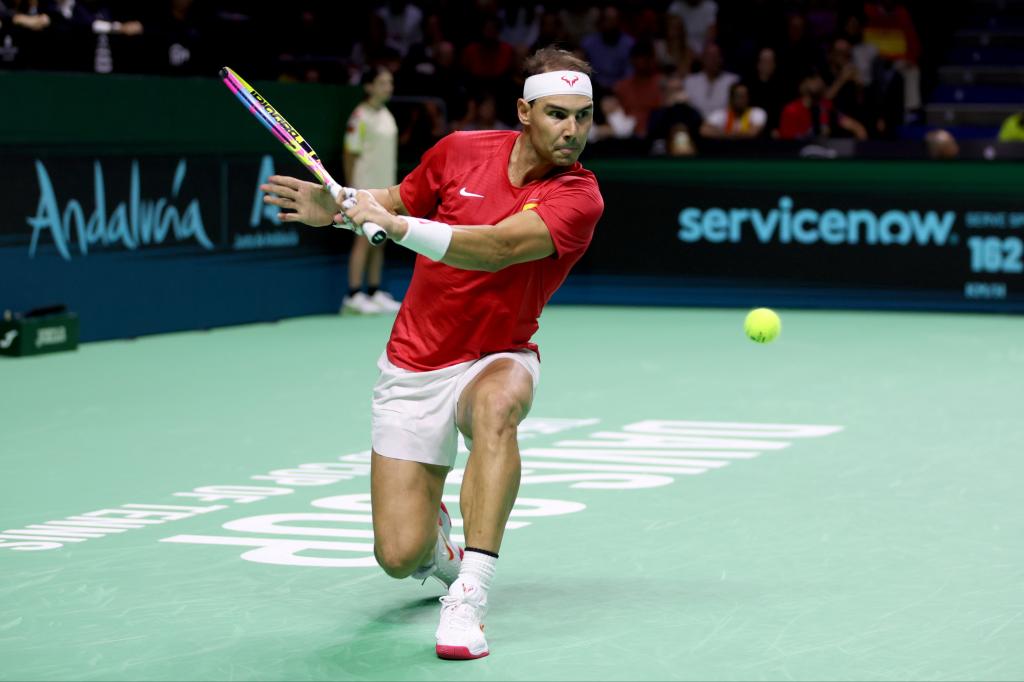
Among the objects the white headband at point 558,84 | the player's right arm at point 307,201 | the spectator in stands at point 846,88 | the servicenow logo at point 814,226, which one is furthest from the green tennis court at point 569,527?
the spectator in stands at point 846,88

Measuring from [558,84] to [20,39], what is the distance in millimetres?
9473

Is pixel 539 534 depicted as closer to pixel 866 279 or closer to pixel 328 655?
pixel 328 655

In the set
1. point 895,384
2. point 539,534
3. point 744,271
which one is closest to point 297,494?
point 539,534

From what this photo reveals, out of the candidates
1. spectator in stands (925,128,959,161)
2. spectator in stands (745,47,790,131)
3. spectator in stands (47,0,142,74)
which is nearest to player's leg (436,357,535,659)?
spectator in stands (47,0,142,74)

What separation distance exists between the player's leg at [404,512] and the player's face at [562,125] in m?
1.13

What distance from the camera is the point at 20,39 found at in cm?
1420

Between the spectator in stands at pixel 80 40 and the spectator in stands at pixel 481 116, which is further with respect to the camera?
the spectator in stands at pixel 481 116

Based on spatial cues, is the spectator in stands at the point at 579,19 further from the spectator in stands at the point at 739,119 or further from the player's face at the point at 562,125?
the player's face at the point at 562,125

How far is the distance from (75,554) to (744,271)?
12.1 meters

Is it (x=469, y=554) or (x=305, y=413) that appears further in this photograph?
(x=305, y=413)

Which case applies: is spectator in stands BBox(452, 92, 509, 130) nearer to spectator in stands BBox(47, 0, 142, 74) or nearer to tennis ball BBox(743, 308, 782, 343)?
spectator in stands BBox(47, 0, 142, 74)

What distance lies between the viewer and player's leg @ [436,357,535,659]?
17.6ft

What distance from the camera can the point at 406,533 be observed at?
5.75 m

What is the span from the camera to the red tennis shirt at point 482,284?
5.95 m
